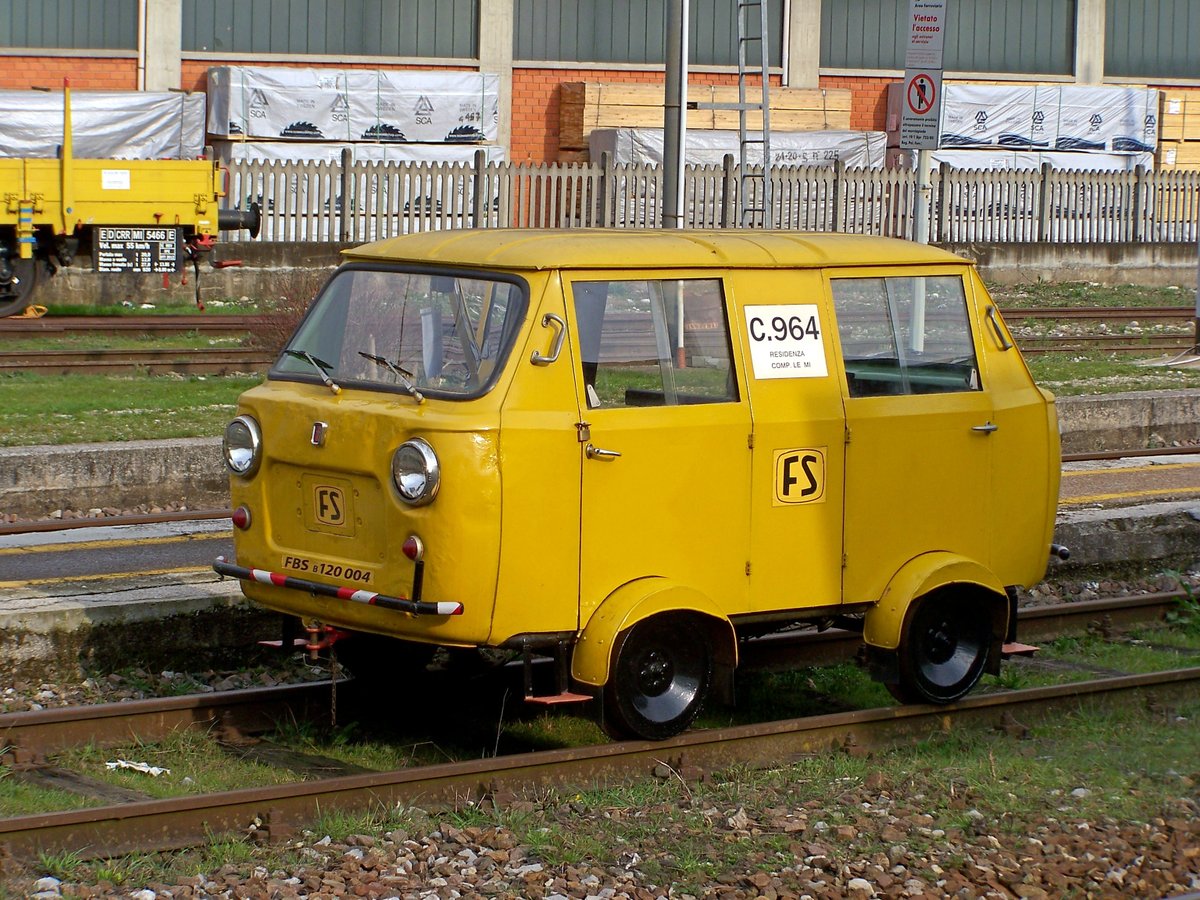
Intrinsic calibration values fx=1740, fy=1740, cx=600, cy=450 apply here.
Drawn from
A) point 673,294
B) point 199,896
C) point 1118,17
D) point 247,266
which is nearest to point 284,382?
point 673,294

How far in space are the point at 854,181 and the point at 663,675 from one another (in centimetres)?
2188

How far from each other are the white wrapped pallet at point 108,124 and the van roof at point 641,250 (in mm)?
20737

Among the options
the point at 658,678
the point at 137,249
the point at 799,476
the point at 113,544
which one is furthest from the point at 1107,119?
the point at 658,678

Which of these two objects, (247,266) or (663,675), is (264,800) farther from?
(247,266)

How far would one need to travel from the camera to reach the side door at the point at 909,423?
6.68 meters

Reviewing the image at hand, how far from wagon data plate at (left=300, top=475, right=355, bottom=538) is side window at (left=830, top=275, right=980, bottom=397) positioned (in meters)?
1.98

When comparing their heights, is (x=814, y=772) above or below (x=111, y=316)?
below

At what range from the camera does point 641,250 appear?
6.29 metres

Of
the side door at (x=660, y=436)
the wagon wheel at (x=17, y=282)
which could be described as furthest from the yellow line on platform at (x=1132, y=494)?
the wagon wheel at (x=17, y=282)

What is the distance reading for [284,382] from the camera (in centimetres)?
658

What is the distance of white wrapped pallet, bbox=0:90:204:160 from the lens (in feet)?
84.8

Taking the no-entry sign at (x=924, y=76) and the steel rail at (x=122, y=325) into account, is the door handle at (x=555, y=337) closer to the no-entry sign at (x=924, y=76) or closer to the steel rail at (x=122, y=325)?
the no-entry sign at (x=924, y=76)

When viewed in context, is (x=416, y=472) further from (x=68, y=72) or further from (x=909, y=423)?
(x=68, y=72)

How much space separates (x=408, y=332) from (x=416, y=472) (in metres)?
0.73
